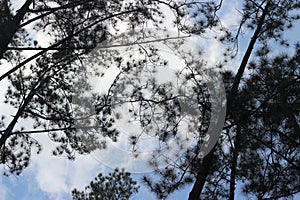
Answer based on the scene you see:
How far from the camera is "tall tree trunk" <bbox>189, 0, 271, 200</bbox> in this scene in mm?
3994

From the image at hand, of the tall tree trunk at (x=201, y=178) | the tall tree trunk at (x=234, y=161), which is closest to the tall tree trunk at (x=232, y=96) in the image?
the tall tree trunk at (x=201, y=178)

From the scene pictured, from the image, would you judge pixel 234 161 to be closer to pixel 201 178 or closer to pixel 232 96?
pixel 201 178

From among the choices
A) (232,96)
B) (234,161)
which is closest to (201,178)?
(234,161)

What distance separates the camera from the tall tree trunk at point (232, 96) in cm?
399

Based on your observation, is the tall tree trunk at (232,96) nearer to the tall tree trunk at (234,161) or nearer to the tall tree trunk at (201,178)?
the tall tree trunk at (201,178)

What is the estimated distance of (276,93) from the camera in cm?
414

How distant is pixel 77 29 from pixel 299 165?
11.1 ft

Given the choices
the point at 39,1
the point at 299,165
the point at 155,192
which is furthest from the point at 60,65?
the point at 299,165

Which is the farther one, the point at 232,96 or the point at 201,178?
the point at 232,96

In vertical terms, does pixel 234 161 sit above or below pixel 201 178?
above

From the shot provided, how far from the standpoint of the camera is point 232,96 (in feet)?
14.5

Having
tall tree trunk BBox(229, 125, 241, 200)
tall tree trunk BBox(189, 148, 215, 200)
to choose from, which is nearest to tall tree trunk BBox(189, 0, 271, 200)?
tall tree trunk BBox(189, 148, 215, 200)

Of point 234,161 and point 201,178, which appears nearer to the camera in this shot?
point 201,178

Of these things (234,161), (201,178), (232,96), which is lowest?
(201,178)
